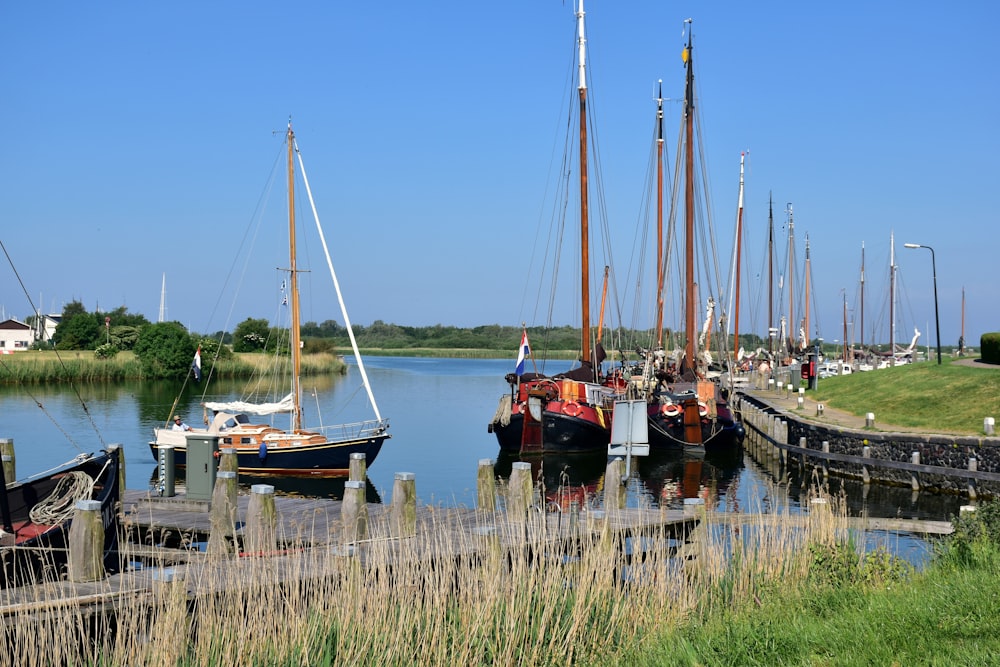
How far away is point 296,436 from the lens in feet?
98.0

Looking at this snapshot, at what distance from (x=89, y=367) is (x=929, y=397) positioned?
62335 mm

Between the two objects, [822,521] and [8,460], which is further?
[8,460]

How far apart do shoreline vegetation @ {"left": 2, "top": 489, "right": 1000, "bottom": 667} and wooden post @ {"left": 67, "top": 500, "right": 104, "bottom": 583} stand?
1.70 ft

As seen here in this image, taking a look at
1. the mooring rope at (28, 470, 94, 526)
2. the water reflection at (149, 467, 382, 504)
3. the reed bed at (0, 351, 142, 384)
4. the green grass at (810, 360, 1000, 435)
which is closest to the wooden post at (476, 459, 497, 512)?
the mooring rope at (28, 470, 94, 526)

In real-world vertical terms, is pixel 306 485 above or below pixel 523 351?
below

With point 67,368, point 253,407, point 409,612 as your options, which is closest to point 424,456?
point 253,407

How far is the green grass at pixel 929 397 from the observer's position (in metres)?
29.8

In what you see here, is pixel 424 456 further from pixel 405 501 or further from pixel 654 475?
pixel 405 501

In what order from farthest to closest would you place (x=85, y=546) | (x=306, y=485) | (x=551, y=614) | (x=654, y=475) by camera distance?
(x=654, y=475) < (x=306, y=485) < (x=85, y=546) < (x=551, y=614)

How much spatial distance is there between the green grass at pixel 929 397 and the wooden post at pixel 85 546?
24741 millimetres

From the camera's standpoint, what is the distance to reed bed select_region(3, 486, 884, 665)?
766 centimetres

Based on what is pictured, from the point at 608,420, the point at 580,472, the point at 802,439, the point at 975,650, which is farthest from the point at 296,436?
the point at 975,650

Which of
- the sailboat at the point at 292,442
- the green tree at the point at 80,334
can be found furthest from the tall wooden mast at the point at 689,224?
the green tree at the point at 80,334

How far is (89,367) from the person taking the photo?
74.1 meters
